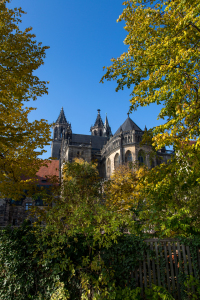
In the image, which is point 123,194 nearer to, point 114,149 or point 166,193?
point 166,193

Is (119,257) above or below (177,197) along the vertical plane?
below

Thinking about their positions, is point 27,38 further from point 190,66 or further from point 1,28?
point 190,66

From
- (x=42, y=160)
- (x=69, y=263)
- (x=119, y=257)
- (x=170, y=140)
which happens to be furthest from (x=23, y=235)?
(x=170, y=140)

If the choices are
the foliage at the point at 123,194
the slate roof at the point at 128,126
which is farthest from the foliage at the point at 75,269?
the slate roof at the point at 128,126

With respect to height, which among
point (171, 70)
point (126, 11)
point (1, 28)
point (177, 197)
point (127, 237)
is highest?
point (126, 11)

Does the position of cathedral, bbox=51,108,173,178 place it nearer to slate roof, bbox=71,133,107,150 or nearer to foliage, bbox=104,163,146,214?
slate roof, bbox=71,133,107,150

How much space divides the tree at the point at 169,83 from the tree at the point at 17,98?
2913 millimetres

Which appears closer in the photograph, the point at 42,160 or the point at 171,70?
the point at 171,70

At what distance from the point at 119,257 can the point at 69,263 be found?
3.71 feet

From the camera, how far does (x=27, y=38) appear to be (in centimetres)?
823

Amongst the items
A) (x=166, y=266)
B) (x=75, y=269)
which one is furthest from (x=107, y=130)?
(x=166, y=266)

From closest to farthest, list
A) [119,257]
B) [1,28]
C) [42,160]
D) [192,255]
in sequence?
1. [192,255]
2. [119,257]
3. [1,28]
4. [42,160]

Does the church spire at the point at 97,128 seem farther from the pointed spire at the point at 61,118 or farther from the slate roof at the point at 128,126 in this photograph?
the slate roof at the point at 128,126

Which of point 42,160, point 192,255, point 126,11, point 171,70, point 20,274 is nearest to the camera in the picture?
point 192,255
